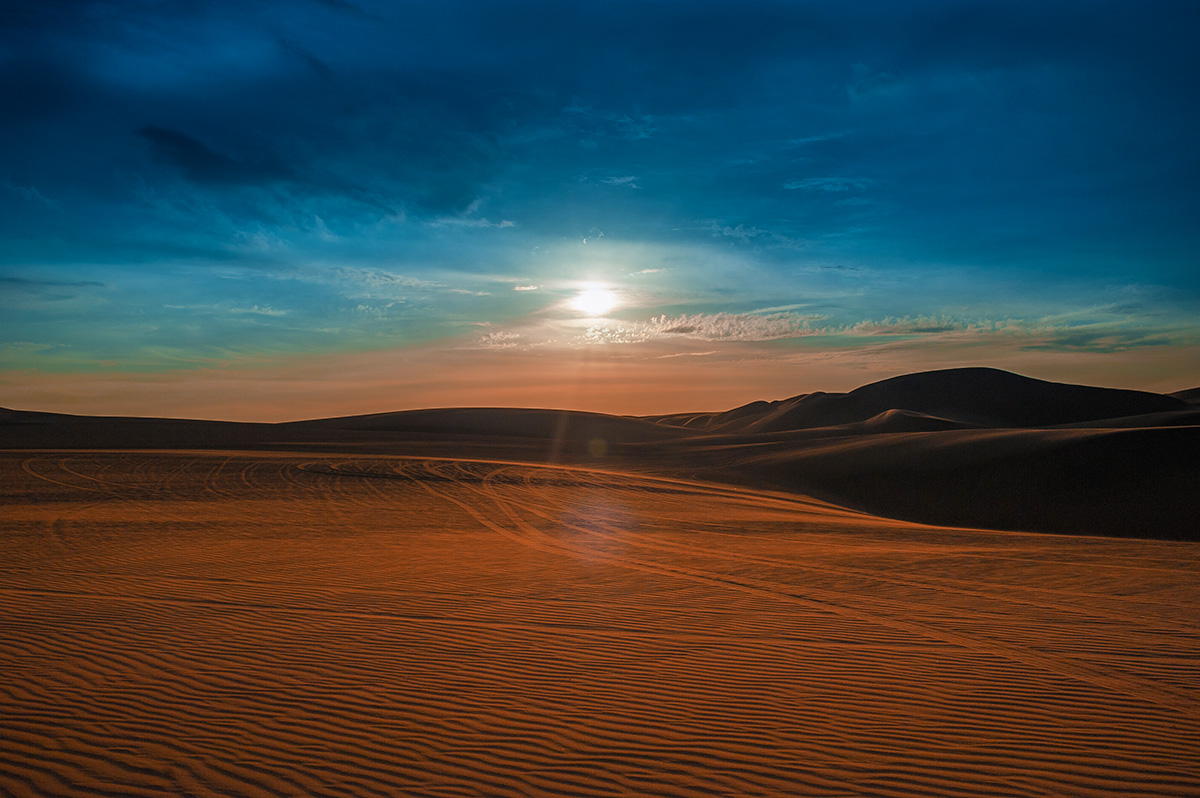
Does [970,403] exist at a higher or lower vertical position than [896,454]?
higher

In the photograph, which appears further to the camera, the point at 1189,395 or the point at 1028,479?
the point at 1189,395

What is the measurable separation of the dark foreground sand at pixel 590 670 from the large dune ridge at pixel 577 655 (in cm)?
3

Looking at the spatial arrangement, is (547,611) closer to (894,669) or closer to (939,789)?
(894,669)

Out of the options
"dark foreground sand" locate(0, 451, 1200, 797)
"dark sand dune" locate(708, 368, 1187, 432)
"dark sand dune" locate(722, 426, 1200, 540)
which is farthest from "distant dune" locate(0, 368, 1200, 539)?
"dark sand dune" locate(708, 368, 1187, 432)

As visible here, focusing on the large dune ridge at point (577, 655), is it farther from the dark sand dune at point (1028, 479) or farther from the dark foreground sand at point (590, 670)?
the dark sand dune at point (1028, 479)

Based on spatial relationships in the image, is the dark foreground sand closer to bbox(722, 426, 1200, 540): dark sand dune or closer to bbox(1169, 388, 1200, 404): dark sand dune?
bbox(722, 426, 1200, 540): dark sand dune

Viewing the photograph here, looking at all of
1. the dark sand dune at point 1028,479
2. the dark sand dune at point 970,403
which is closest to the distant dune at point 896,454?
the dark sand dune at point 1028,479

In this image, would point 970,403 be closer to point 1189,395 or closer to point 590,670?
point 1189,395

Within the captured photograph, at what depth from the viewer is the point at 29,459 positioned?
33156mm

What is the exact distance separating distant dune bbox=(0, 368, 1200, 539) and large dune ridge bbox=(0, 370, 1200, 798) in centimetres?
1124

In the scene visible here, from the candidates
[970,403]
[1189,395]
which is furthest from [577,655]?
[1189,395]

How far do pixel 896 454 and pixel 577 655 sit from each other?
33340mm

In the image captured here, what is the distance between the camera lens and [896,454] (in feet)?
121

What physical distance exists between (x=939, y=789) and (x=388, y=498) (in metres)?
21.7
